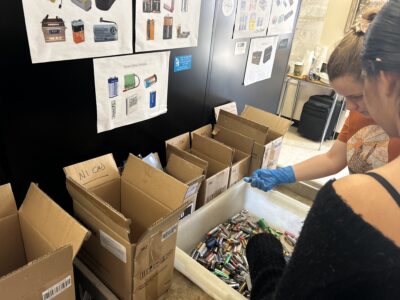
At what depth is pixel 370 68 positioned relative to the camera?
1.65 ft

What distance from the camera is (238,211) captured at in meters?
1.78

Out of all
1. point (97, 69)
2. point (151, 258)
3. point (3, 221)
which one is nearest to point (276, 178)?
point (151, 258)

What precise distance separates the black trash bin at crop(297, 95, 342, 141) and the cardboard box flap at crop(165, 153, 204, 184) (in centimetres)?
252

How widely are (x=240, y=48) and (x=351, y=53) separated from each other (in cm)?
135

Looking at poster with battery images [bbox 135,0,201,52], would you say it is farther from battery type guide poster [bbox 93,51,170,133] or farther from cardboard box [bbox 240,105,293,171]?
cardboard box [bbox 240,105,293,171]

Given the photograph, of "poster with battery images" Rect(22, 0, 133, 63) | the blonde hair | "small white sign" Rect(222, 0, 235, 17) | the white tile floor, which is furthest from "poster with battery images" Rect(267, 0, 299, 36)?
the blonde hair

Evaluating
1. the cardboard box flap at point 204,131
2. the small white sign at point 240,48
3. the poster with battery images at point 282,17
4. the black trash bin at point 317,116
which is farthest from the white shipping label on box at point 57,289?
the black trash bin at point 317,116

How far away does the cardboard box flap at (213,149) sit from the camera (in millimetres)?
1615

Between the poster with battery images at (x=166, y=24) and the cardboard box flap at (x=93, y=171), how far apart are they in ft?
1.67

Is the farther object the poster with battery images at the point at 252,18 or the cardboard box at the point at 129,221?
the poster with battery images at the point at 252,18

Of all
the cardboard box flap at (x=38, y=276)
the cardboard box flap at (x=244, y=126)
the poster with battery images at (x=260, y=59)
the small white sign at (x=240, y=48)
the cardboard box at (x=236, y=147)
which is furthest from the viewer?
the poster with battery images at (x=260, y=59)

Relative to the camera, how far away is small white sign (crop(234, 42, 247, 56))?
199 centimetres

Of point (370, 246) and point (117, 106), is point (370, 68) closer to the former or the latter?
point (370, 246)

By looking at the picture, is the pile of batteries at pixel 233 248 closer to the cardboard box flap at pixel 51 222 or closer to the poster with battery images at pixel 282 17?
the cardboard box flap at pixel 51 222
